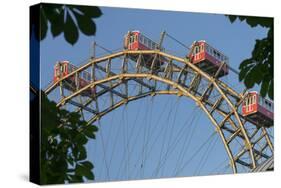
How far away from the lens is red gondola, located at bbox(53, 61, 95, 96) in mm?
7145

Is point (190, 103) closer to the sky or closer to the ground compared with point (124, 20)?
closer to the ground

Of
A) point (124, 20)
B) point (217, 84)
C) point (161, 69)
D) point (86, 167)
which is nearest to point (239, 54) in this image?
point (217, 84)

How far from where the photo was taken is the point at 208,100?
Answer: 834 centimetres

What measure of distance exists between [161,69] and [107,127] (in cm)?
107

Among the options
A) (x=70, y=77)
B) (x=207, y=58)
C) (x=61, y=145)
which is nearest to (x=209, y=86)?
(x=207, y=58)

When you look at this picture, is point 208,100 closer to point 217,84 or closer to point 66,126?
point 217,84

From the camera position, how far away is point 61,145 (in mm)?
6512

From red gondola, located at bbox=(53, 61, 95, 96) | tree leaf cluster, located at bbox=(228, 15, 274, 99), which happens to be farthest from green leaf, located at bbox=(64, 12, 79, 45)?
red gondola, located at bbox=(53, 61, 95, 96)

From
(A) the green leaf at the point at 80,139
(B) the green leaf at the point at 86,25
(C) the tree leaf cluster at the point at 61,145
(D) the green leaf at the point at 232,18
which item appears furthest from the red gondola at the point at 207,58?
(B) the green leaf at the point at 86,25

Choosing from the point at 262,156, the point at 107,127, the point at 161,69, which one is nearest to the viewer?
the point at 107,127

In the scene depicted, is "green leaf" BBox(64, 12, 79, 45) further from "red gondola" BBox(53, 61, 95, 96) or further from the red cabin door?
the red cabin door

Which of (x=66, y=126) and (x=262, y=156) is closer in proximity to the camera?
(x=66, y=126)

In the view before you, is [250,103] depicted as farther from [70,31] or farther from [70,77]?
[70,31]

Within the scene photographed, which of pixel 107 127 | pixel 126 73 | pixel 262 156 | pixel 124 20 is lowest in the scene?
Answer: pixel 262 156
